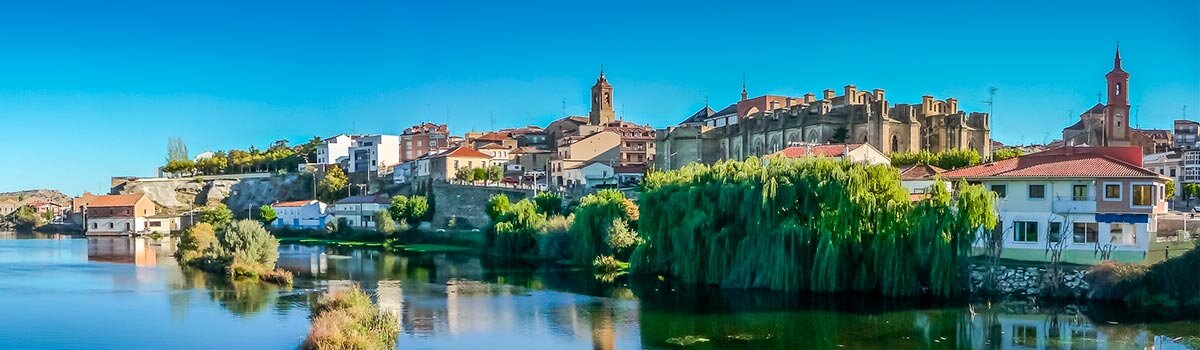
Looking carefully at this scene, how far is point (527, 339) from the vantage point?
21500 mm

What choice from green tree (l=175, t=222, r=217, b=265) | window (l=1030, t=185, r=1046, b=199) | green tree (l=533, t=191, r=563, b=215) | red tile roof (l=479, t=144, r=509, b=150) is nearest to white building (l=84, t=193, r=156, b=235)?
red tile roof (l=479, t=144, r=509, b=150)

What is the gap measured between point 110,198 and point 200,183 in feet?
32.4

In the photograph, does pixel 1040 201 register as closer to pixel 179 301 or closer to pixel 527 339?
pixel 527 339

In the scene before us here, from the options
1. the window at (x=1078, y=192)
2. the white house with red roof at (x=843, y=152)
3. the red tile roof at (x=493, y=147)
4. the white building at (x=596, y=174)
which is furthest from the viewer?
the red tile roof at (x=493, y=147)

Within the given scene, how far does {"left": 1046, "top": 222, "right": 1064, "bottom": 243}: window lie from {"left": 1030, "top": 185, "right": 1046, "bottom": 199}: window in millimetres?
881

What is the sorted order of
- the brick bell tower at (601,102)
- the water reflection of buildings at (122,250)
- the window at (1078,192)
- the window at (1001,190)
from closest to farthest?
the window at (1078,192) < the window at (1001,190) < the water reflection of buildings at (122,250) < the brick bell tower at (601,102)

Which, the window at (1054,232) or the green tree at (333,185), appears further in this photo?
the green tree at (333,185)

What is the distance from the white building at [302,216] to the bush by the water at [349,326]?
51343 millimetres

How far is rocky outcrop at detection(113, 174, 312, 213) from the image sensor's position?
295 ft

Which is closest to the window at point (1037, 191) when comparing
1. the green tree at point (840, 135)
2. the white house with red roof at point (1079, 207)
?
the white house with red roof at point (1079, 207)

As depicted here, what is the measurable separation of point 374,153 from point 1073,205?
73286 mm

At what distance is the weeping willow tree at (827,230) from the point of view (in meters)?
27.2

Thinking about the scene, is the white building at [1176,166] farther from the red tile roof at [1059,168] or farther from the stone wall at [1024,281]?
the stone wall at [1024,281]

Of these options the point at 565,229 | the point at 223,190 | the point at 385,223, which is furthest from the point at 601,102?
the point at 565,229
